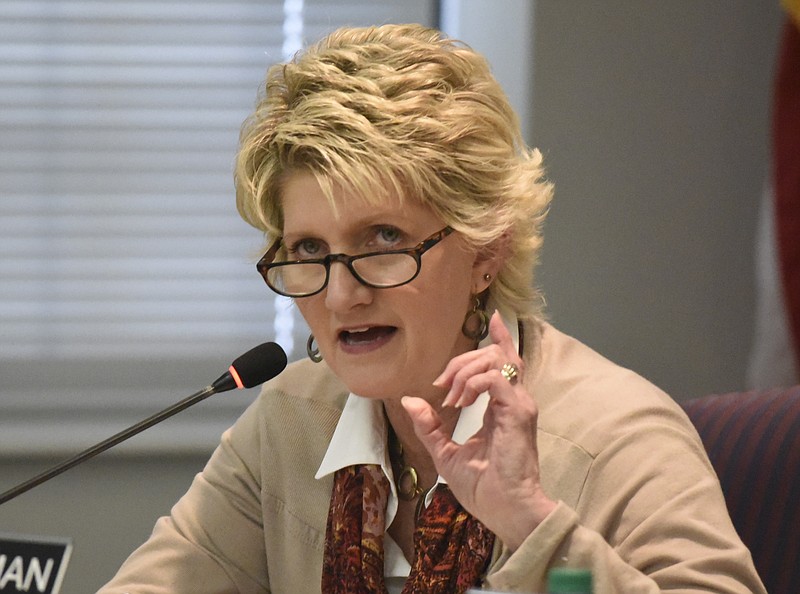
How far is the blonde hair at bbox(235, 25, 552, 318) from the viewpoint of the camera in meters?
1.48

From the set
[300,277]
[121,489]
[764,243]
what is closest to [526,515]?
[300,277]

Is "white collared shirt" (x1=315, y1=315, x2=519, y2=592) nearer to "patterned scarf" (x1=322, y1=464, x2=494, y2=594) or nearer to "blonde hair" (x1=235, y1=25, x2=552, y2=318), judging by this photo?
"patterned scarf" (x1=322, y1=464, x2=494, y2=594)

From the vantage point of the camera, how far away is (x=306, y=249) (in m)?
1.53

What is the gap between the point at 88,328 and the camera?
9.67 feet

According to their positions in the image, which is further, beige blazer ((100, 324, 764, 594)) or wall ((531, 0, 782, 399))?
wall ((531, 0, 782, 399))

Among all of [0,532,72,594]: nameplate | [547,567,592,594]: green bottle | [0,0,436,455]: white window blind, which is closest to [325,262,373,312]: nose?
[0,532,72,594]: nameplate

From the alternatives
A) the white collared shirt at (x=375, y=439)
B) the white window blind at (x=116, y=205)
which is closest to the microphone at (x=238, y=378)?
the white collared shirt at (x=375, y=439)

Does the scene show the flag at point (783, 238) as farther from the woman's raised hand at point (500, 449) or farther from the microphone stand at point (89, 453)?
the microphone stand at point (89, 453)

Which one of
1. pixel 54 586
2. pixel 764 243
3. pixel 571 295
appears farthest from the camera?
pixel 571 295

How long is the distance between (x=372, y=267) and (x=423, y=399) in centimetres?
21

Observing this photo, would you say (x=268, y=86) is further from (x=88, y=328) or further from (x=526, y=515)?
(x=88, y=328)

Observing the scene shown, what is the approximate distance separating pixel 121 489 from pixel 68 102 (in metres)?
0.99

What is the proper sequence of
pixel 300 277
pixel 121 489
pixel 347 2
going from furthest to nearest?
1. pixel 347 2
2. pixel 121 489
3. pixel 300 277

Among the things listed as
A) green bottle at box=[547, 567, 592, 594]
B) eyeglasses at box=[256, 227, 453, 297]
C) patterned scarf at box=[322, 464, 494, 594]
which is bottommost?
patterned scarf at box=[322, 464, 494, 594]
